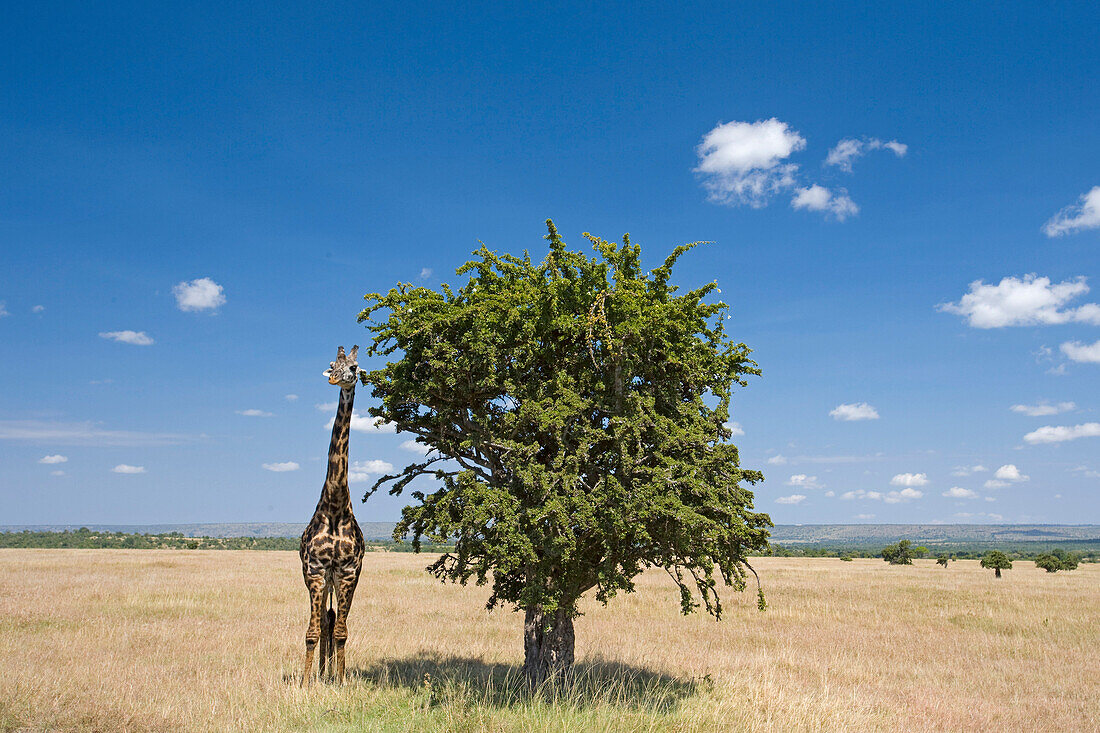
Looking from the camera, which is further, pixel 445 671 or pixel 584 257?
pixel 445 671

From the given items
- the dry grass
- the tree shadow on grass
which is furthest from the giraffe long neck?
the tree shadow on grass

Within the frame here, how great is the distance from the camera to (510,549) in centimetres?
1138

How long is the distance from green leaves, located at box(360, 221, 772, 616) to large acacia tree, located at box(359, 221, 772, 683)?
34mm

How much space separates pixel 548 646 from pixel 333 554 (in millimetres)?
4331

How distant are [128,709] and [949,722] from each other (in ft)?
46.3

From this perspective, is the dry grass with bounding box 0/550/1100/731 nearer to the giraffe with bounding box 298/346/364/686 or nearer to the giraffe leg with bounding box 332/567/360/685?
the giraffe leg with bounding box 332/567/360/685

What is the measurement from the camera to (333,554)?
13.1m

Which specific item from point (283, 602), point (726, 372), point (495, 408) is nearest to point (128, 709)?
point (495, 408)

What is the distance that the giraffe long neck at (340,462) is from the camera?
13359 millimetres

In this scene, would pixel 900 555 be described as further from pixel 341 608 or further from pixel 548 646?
pixel 341 608

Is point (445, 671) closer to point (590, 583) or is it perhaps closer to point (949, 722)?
point (590, 583)

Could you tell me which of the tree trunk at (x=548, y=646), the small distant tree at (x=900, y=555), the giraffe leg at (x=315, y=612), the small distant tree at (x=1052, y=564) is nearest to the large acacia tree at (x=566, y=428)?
the tree trunk at (x=548, y=646)

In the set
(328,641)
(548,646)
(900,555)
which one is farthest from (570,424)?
(900,555)

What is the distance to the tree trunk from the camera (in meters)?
12.8
